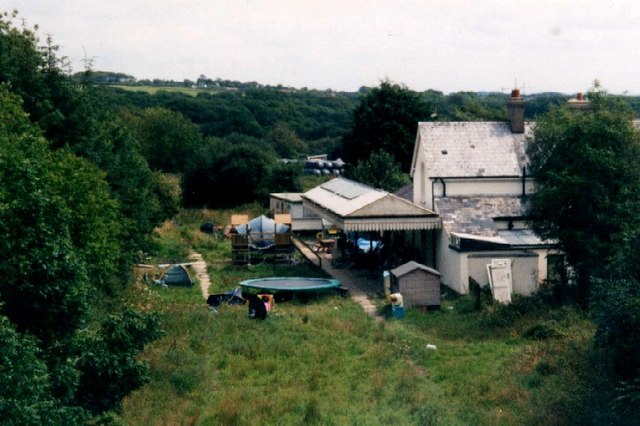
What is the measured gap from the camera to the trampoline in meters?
29.4

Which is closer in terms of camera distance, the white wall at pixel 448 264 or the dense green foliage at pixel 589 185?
the dense green foliage at pixel 589 185

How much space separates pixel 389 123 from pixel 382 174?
31.6 feet

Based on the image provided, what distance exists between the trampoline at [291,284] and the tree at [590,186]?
7.22 meters

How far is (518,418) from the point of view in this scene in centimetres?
1591

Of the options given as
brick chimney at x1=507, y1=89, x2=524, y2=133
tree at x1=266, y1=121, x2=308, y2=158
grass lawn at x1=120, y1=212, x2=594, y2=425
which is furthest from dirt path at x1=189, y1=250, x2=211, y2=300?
tree at x1=266, y1=121, x2=308, y2=158

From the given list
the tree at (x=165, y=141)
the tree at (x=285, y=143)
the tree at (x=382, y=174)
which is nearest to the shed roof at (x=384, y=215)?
the tree at (x=382, y=174)

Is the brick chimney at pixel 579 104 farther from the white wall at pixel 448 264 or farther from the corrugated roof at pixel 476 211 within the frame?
the white wall at pixel 448 264

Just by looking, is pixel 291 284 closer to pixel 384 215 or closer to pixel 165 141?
pixel 384 215

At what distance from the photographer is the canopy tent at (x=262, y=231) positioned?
127ft

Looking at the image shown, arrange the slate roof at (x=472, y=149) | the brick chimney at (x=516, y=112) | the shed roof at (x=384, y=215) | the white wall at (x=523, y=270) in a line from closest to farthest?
the white wall at (x=523, y=270) < the shed roof at (x=384, y=215) < the slate roof at (x=472, y=149) < the brick chimney at (x=516, y=112)

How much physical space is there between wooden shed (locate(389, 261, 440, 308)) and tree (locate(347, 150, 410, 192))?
19.2 meters

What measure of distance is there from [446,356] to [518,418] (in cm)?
513

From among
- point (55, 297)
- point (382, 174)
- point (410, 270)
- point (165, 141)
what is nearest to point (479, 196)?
point (410, 270)

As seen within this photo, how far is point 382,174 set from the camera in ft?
155
